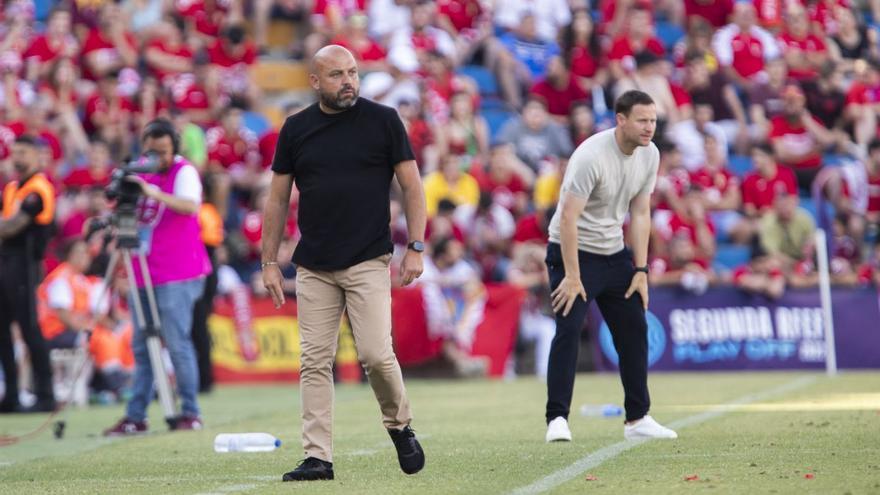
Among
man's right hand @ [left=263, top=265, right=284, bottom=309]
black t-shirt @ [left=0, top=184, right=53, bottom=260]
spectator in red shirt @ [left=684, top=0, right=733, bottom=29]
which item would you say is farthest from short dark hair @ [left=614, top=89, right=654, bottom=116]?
spectator in red shirt @ [left=684, top=0, right=733, bottom=29]

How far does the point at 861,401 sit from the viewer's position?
484 inches

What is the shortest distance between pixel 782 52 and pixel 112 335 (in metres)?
10.4

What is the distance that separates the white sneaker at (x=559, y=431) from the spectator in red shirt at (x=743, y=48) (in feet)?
44.4

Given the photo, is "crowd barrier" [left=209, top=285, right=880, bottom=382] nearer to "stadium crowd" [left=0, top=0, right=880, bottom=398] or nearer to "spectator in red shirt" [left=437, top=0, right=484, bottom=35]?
"stadium crowd" [left=0, top=0, right=880, bottom=398]

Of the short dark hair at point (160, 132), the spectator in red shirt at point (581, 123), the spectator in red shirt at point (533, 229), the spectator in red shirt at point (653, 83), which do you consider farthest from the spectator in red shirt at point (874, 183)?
the short dark hair at point (160, 132)

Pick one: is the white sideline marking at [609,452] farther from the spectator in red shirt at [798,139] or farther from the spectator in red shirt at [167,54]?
the spectator in red shirt at [167,54]

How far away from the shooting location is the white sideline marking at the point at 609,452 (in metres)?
7.22

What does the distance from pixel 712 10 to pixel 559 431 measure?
→ 15254 millimetres

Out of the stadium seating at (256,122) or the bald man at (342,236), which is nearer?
the bald man at (342,236)

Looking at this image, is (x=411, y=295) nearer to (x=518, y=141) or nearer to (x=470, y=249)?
(x=470, y=249)

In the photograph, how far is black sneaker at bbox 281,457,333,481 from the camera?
7.68 m

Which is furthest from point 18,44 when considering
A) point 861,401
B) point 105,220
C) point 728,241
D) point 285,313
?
point 861,401

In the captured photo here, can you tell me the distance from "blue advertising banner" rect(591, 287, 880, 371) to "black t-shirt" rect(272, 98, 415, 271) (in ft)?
34.2

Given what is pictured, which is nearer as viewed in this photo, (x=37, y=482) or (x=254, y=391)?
(x=37, y=482)
